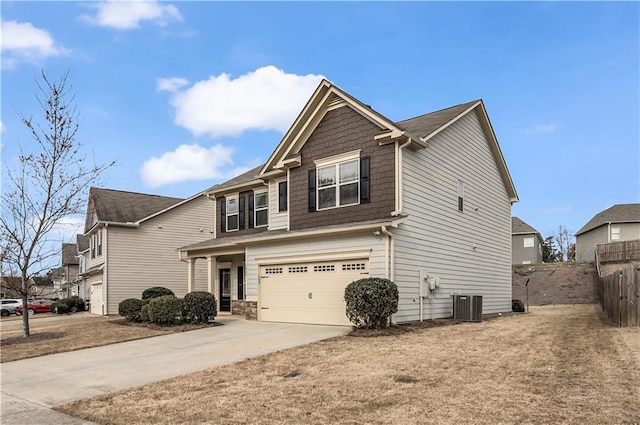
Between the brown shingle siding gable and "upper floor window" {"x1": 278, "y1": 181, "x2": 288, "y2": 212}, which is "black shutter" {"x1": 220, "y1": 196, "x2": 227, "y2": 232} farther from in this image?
the brown shingle siding gable

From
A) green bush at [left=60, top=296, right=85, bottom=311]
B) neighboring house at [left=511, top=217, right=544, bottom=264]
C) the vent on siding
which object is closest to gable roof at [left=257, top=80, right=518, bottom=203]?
the vent on siding

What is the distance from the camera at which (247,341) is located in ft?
39.9

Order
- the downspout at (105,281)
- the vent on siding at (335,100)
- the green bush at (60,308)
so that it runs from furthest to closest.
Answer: the green bush at (60,308) → the downspout at (105,281) → the vent on siding at (335,100)

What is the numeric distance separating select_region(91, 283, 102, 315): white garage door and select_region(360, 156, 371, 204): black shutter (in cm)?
2063

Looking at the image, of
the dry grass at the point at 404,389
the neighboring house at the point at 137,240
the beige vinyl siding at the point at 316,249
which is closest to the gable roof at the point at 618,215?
the neighboring house at the point at 137,240

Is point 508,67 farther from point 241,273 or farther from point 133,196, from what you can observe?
point 133,196

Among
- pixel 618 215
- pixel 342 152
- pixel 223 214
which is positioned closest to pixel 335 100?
pixel 342 152

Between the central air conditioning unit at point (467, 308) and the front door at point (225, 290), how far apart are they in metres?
10.7

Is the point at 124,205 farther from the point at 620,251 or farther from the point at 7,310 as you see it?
the point at 620,251

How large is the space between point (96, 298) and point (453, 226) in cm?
2304

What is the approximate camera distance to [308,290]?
51.3 ft

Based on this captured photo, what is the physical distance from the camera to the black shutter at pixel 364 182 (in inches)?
580

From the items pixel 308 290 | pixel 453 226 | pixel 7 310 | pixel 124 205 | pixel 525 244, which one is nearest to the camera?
pixel 308 290

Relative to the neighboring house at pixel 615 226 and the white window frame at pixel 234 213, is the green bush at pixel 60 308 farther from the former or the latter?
the neighboring house at pixel 615 226
